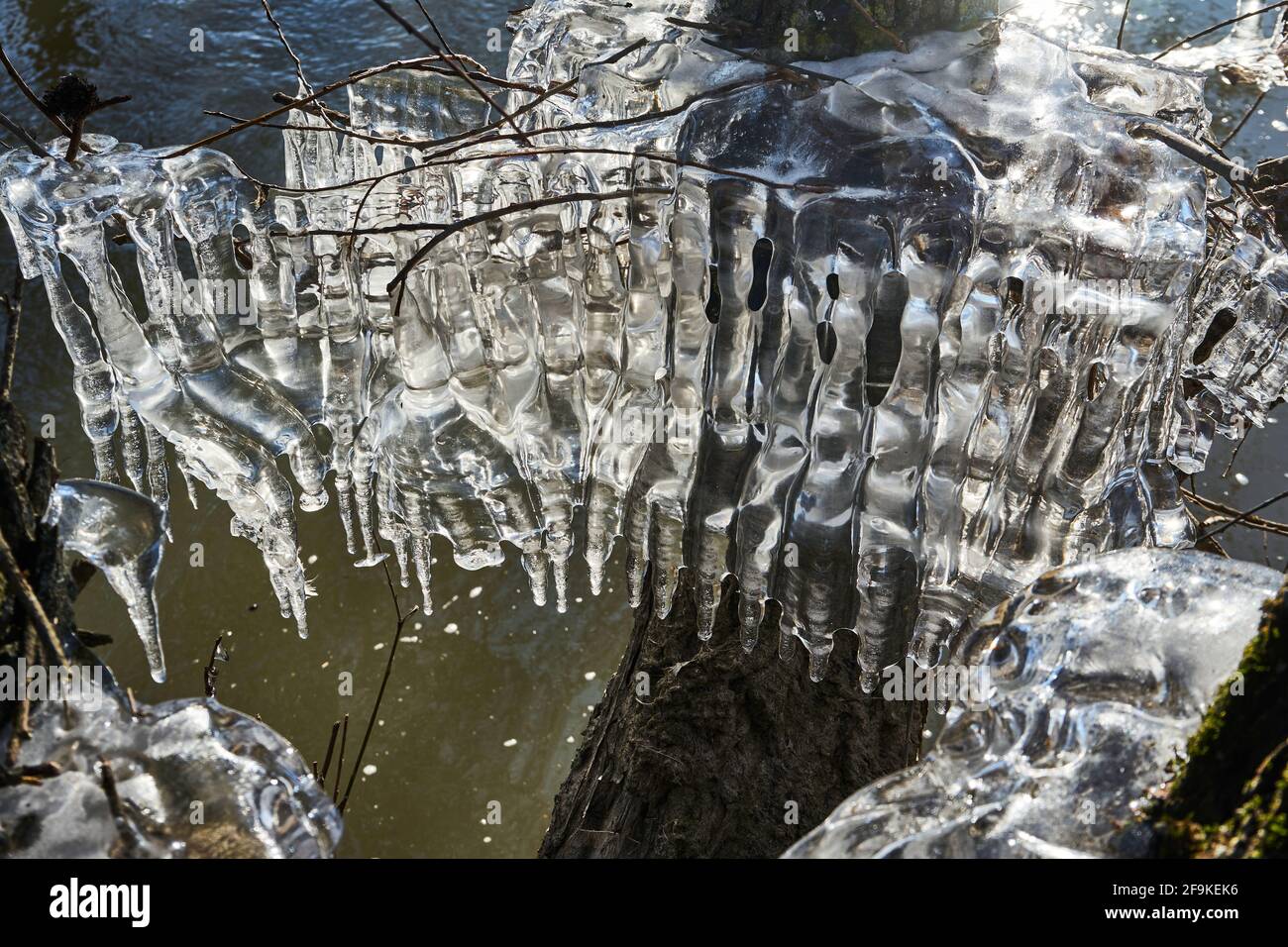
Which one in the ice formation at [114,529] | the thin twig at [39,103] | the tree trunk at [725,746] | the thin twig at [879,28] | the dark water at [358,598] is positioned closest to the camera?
the ice formation at [114,529]

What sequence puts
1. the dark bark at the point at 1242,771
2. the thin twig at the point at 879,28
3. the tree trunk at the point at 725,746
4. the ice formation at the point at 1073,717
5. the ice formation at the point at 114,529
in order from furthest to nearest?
1. the tree trunk at the point at 725,746
2. the thin twig at the point at 879,28
3. the ice formation at the point at 114,529
4. the ice formation at the point at 1073,717
5. the dark bark at the point at 1242,771

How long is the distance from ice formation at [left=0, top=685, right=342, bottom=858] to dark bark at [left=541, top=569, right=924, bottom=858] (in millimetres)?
950

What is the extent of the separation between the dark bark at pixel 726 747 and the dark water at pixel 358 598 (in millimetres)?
1473

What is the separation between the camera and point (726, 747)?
1.88 metres

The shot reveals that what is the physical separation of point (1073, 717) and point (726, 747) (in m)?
1.01

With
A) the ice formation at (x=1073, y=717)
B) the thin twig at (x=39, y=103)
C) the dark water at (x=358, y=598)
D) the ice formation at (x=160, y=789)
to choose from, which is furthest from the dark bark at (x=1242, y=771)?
the dark water at (x=358, y=598)

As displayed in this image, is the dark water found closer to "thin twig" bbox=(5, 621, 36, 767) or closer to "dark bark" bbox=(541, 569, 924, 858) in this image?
"dark bark" bbox=(541, 569, 924, 858)

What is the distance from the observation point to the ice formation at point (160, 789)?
0.85 m

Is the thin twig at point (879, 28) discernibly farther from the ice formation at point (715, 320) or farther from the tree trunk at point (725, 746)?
the tree trunk at point (725, 746)

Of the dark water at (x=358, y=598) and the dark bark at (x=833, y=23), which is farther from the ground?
the dark bark at (x=833, y=23)

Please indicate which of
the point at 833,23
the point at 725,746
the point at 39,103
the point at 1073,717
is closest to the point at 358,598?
the point at 725,746

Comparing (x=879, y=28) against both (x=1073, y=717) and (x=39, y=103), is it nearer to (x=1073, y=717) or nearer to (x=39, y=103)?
(x=1073, y=717)

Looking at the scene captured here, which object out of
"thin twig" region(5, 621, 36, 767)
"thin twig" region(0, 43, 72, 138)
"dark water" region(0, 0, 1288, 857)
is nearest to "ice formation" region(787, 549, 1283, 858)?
"thin twig" region(5, 621, 36, 767)

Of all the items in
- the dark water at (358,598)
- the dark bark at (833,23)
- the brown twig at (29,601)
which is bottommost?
the dark water at (358,598)
